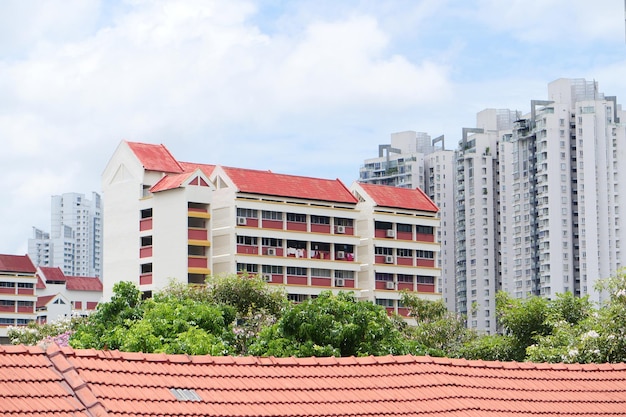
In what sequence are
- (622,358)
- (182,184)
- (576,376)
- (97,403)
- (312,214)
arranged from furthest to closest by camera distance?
(312,214) → (182,184) → (622,358) → (576,376) → (97,403)

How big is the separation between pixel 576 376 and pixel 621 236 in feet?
244

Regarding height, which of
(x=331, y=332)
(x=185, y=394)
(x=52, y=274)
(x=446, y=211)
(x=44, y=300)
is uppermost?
(x=446, y=211)

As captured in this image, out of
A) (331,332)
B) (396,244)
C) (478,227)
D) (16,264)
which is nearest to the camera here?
(331,332)

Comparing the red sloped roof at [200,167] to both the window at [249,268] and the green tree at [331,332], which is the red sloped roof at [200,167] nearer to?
the window at [249,268]

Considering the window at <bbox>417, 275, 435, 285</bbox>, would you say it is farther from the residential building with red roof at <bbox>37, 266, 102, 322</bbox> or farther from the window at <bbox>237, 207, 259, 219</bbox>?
the residential building with red roof at <bbox>37, 266, 102, 322</bbox>

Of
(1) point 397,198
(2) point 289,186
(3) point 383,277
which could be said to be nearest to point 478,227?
(1) point 397,198

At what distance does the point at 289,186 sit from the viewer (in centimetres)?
6606

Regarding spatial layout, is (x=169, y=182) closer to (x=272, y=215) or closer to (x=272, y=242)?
(x=272, y=215)

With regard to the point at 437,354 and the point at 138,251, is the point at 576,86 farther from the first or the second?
the point at 437,354

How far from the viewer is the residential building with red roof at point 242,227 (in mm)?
62281

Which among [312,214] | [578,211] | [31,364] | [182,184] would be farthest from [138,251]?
[31,364]

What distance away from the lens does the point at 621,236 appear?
87.2 metres

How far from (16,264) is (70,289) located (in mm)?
26511

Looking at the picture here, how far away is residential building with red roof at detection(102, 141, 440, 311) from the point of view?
2452 inches
